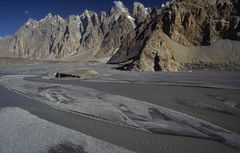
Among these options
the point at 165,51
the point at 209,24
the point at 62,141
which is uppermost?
the point at 209,24

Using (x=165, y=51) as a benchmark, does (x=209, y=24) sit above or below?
above

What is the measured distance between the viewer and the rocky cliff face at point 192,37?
65.1 meters

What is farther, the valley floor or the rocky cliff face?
the rocky cliff face

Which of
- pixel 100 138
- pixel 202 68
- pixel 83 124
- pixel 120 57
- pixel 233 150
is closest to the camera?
pixel 233 150

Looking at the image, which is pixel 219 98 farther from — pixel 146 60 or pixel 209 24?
pixel 209 24

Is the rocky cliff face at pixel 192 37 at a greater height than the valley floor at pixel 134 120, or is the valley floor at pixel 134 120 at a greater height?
the rocky cliff face at pixel 192 37

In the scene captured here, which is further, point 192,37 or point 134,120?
point 192,37

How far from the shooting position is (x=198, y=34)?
7712cm

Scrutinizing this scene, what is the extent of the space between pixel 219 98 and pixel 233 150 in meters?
12.5

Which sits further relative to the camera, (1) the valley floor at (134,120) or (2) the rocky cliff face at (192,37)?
(2) the rocky cliff face at (192,37)

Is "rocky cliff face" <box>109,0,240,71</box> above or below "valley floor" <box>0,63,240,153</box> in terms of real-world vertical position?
above

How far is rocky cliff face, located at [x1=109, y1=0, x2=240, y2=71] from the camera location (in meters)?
65.1

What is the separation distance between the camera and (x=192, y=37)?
77.5 meters

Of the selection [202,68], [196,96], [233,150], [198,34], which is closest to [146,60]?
[202,68]
